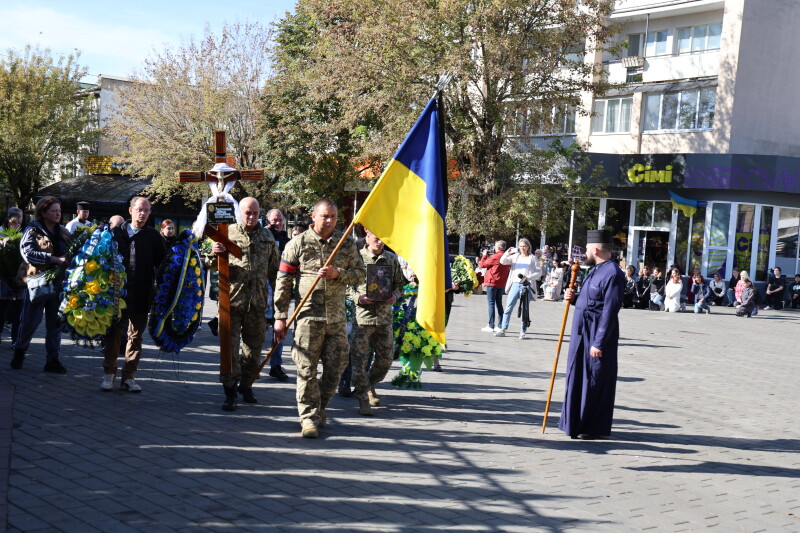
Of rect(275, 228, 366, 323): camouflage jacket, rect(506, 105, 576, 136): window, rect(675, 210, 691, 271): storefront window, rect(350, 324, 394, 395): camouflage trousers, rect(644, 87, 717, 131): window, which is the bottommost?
rect(350, 324, 394, 395): camouflage trousers

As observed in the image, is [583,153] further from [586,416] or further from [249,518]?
[249,518]

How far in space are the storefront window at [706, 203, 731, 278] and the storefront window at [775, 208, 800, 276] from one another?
2179mm

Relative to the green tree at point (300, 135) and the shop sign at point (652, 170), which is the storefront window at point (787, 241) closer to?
the shop sign at point (652, 170)

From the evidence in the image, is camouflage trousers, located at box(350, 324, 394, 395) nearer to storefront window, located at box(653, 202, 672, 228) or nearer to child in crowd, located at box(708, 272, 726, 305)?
child in crowd, located at box(708, 272, 726, 305)

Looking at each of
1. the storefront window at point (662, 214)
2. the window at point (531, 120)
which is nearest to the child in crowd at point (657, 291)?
the storefront window at point (662, 214)

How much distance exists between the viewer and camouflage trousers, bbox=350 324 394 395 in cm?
839

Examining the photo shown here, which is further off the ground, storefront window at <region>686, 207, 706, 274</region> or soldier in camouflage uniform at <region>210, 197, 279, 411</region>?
storefront window at <region>686, 207, 706, 274</region>

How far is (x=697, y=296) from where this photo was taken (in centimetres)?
2769

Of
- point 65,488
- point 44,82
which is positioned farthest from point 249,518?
point 44,82

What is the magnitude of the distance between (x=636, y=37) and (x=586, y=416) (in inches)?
1194

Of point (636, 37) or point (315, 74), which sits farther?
point (636, 37)

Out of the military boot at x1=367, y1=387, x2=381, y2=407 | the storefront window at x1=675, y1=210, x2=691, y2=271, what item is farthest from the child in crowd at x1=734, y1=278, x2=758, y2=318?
the military boot at x1=367, y1=387, x2=381, y2=407

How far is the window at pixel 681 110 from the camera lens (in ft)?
104

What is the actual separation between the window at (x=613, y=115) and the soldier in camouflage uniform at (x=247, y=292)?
28161mm
